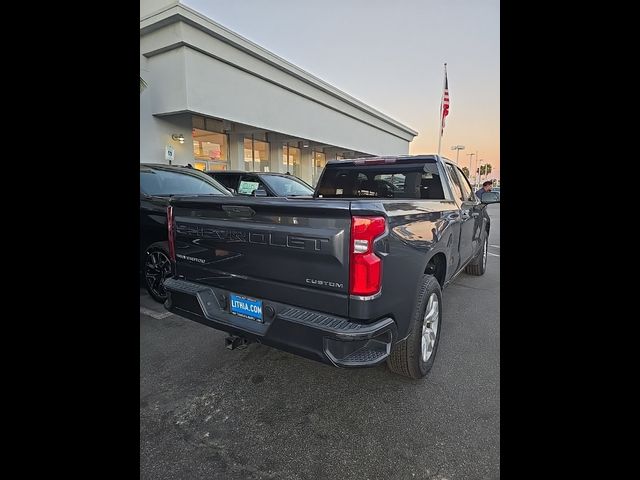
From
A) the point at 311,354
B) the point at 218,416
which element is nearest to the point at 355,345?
the point at 311,354

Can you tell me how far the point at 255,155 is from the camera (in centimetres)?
1902

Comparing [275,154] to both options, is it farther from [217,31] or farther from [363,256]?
[363,256]

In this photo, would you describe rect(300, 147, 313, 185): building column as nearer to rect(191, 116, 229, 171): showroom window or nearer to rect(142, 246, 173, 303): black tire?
rect(191, 116, 229, 171): showroom window

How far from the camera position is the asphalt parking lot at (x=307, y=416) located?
183 cm

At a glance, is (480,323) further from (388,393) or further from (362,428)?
(362,428)

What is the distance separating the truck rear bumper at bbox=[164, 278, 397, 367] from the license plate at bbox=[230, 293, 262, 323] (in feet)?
0.12

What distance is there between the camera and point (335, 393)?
98.7 inches

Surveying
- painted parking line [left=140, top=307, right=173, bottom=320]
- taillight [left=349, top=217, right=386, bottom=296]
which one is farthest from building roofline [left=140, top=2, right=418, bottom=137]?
taillight [left=349, top=217, right=386, bottom=296]

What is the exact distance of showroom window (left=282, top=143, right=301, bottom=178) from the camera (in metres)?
21.5

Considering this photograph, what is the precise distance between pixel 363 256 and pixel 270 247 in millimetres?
636

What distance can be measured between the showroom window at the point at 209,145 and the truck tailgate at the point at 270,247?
13.6 meters
